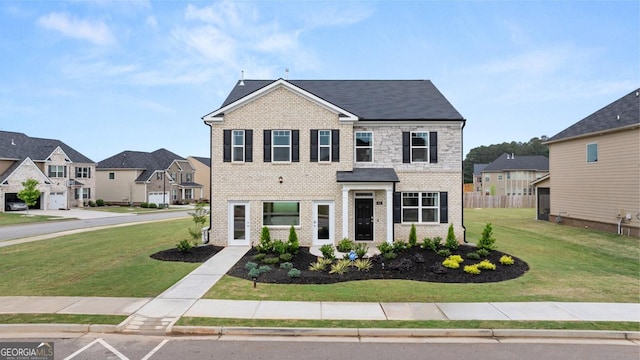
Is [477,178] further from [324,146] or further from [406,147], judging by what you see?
[324,146]

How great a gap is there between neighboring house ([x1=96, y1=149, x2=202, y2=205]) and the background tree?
82991mm

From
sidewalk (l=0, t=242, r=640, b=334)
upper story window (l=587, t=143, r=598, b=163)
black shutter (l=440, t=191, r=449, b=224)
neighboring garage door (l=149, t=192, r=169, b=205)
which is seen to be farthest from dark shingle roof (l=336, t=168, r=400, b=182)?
neighboring garage door (l=149, t=192, r=169, b=205)

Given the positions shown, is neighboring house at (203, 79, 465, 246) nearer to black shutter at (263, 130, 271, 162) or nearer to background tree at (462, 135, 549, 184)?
black shutter at (263, 130, 271, 162)

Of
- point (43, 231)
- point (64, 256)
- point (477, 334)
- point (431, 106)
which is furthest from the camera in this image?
point (43, 231)

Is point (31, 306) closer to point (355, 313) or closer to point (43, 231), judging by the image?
point (355, 313)

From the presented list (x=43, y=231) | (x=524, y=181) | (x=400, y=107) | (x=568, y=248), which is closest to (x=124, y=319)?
(x=400, y=107)

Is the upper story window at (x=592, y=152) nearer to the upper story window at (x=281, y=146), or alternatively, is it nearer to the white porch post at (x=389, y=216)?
the white porch post at (x=389, y=216)

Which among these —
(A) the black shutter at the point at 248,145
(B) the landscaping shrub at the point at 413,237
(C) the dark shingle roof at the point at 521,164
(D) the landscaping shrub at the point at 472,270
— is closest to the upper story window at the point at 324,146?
→ (A) the black shutter at the point at 248,145

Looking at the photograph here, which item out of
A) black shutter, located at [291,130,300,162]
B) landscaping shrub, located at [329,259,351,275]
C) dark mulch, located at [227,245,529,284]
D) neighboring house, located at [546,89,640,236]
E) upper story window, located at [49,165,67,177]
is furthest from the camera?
upper story window, located at [49,165,67,177]

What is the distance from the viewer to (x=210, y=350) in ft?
23.7

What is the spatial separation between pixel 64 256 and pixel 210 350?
41.5 feet

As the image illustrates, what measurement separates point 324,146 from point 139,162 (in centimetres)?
4826

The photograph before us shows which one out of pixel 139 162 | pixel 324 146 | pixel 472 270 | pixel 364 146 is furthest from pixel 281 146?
pixel 139 162

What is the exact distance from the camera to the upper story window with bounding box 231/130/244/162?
18.4 m
